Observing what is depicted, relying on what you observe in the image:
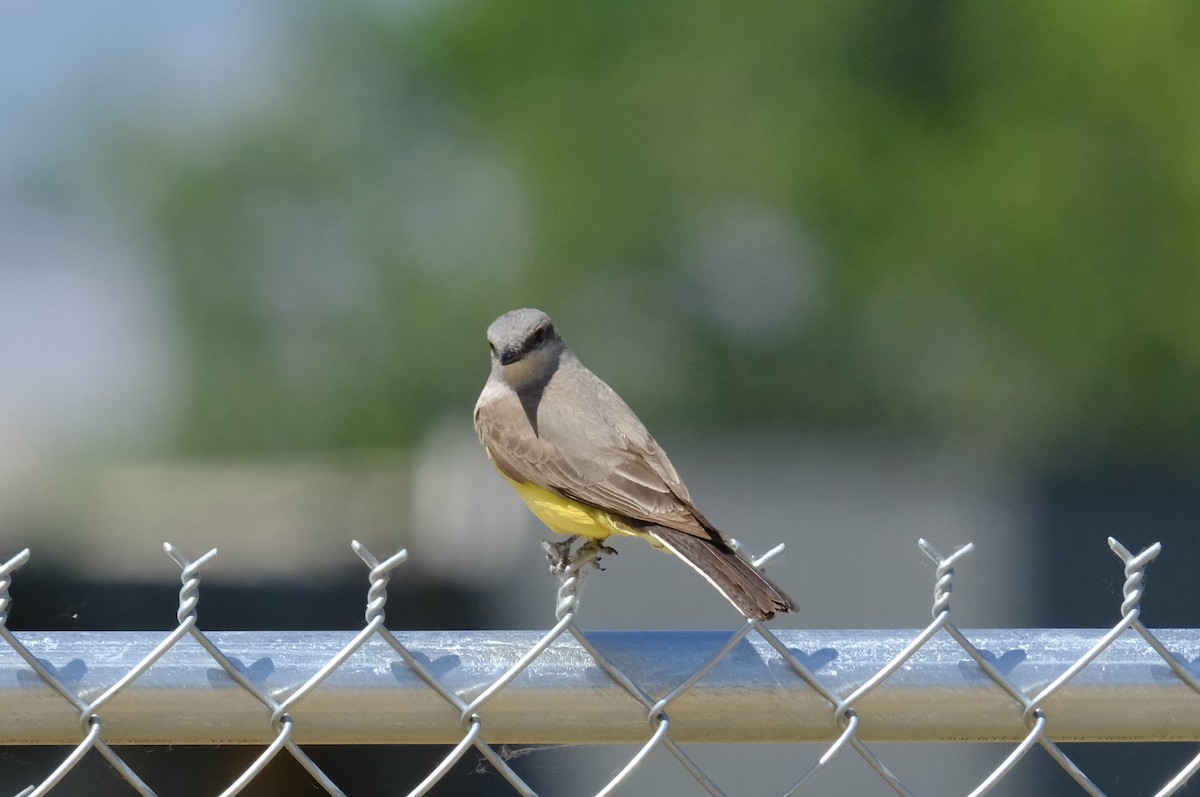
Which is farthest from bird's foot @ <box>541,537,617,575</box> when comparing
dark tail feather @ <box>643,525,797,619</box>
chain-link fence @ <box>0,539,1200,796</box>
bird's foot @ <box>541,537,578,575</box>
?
chain-link fence @ <box>0,539,1200,796</box>

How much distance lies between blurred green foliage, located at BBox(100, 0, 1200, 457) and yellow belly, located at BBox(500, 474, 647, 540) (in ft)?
41.2

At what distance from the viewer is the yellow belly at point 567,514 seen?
10.5ft

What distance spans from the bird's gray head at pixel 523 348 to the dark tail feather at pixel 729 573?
1137 mm

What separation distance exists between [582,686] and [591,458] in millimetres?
1436

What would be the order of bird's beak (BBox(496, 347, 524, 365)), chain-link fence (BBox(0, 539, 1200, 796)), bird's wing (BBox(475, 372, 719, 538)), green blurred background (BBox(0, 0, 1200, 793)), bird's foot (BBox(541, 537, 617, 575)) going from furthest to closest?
green blurred background (BBox(0, 0, 1200, 793)), bird's beak (BBox(496, 347, 524, 365)), bird's foot (BBox(541, 537, 617, 575)), bird's wing (BBox(475, 372, 719, 538)), chain-link fence (BBox(0, 539, 1200, 796))

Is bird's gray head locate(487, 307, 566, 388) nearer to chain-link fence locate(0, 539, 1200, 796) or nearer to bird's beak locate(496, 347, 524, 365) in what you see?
bird's beak locate(496, 347, 524, 365)

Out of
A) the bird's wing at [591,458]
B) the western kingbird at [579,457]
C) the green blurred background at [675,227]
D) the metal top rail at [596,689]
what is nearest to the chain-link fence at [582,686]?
the metal top rail at [596,689]

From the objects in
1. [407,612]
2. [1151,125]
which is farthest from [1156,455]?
[407,612]

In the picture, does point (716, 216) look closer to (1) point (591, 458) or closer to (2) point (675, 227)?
(2) point (675, 227)

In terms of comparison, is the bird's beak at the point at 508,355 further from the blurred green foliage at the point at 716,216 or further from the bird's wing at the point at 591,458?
the blurred green foliage at the point at 716,216

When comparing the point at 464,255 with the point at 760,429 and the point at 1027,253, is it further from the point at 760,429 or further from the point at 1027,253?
the point at 1027,253

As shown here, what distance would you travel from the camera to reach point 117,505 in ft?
47.1

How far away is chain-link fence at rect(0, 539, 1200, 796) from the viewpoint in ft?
5.96

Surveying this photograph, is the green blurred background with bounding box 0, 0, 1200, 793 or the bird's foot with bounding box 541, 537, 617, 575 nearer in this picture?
the bird's foot with bounding box 541, 537, 617, 575
